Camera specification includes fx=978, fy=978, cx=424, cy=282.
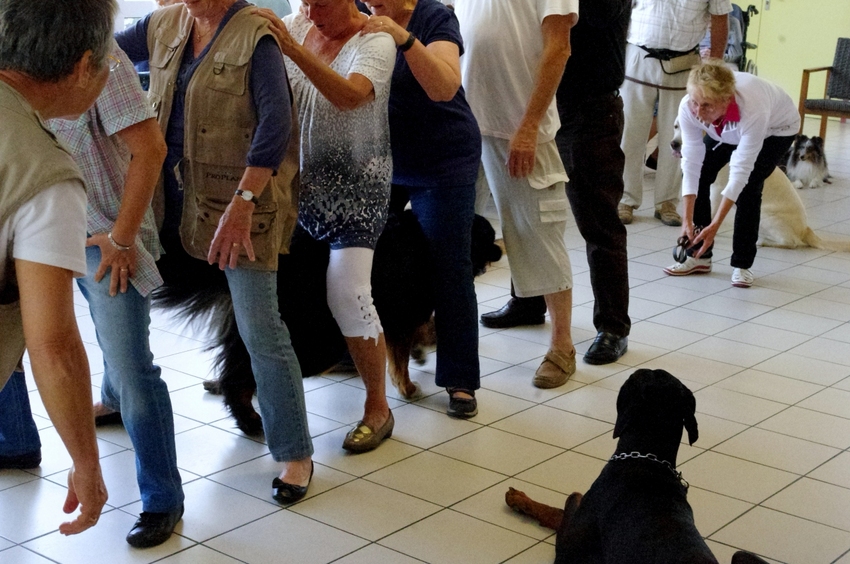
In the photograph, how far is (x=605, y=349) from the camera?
348 centimetres

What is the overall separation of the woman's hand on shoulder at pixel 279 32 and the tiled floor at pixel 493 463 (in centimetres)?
110

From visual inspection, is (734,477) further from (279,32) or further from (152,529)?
(279,32)

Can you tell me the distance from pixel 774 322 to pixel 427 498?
212cm

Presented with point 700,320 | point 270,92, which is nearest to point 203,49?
point 270,92

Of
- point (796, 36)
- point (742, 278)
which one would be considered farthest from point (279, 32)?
point (796, 36)

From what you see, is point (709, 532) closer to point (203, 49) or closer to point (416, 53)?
point (416, 53)

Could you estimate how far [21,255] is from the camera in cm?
132

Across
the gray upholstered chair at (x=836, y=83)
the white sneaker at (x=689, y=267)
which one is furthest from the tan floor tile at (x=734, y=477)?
the gray upholstered chair at (x=836, y=83)

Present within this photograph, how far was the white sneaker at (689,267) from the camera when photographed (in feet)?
15.3

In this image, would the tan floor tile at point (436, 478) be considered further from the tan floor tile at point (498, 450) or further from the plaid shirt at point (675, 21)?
the plaid shirt at point (675, 21)

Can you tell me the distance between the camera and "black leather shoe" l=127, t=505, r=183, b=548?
7.16 ft

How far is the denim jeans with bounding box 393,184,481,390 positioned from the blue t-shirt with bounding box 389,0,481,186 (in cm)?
5

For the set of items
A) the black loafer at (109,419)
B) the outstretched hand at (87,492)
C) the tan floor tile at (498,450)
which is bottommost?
the tan floor tile at (498,450)

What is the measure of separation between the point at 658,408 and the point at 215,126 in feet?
3.78
